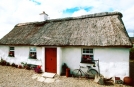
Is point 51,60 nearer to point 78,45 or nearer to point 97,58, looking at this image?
point 78,45

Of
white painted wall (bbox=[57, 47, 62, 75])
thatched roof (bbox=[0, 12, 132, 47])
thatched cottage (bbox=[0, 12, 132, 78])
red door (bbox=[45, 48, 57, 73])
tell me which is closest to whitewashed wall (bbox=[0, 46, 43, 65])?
thatched cottage (bbox=[0, 12, 132, 78])

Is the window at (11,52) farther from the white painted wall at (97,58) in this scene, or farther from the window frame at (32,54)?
the window frame at (32,54)

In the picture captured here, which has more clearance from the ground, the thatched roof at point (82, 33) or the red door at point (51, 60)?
the thatched roof at point (82, 33)

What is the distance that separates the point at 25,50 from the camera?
12711 mm

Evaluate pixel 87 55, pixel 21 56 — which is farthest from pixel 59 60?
pixel 21 56

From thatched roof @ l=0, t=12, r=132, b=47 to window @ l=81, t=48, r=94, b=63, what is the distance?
0.87 meters

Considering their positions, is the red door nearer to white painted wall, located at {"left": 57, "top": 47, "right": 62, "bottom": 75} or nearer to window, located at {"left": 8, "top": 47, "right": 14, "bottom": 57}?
white painted wall, located at {"left": 57, "top": 47, "right": 62, "bottom": 75}

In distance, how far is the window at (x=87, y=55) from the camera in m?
9.52

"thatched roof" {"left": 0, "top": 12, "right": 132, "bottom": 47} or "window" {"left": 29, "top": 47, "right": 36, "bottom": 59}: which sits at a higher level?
"thatched roof" {"left": 0, "top": 12, "right": 132, "bottom": 47}

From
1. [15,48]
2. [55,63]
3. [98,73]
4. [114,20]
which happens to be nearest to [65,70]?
[55,63]

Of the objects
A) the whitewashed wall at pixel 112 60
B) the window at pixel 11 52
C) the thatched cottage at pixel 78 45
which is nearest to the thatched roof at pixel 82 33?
the thatched cottage at pixel 78 45

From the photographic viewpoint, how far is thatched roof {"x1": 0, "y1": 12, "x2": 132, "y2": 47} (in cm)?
882

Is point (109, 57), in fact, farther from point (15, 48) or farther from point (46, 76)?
point (15, 48)

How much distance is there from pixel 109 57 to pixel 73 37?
3.65 metres
